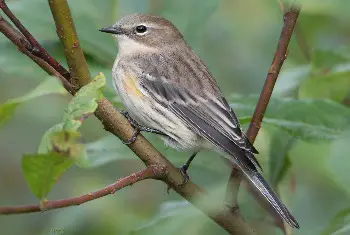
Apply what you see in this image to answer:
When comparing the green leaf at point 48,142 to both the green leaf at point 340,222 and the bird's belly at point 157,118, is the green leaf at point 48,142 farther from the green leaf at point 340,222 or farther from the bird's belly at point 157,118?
the bird's belly at point 157,118

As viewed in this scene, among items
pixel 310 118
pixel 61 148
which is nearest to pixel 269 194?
pixel 310 118

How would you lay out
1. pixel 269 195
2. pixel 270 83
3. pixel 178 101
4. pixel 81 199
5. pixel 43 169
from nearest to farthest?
pixel 43 169 → pixel 81 199 → pixel 270 83 → pixel 269 195 → pixel 178 101

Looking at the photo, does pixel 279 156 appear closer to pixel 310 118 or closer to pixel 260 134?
pixel 310 118

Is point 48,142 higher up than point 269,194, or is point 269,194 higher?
point 48,142

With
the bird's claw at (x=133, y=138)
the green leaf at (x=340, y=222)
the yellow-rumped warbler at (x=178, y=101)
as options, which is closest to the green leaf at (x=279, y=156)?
the yellow-rumped warbler at (x=178, y=101)

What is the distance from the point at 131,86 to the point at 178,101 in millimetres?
273

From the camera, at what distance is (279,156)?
3.29m

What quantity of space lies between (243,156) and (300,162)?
10.5 inches

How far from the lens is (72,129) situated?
2.02 metres

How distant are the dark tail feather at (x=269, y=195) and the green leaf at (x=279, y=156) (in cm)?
6

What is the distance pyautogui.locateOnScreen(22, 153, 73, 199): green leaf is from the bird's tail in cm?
127

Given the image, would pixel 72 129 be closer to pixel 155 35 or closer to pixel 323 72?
pixel 323 72

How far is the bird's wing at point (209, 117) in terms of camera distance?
3.54m

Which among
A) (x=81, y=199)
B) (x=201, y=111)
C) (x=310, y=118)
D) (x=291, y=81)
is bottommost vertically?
(x=201, y=111)
